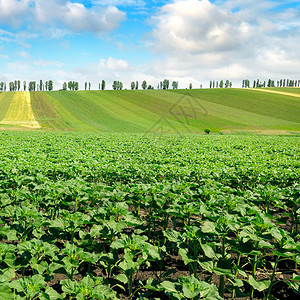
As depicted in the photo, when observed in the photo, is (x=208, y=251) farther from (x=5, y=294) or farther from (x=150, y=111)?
(x=150, y=111)

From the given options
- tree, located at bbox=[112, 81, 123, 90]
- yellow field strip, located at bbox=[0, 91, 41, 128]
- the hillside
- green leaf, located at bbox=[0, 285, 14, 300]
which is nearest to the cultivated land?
green leaf, located at bbox=[0, 285, 14, 300]

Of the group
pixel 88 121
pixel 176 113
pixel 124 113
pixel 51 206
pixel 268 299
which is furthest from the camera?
pixel 176 113

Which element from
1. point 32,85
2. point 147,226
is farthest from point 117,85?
point 147,226

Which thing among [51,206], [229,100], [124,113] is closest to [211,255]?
[51,206]

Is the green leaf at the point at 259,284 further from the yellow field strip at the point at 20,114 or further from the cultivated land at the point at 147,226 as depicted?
the yellow field strip at the point at 20,114

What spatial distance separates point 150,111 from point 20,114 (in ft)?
128

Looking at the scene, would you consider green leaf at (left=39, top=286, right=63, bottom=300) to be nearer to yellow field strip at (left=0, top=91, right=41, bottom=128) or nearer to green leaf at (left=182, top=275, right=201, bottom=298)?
green leaf at (left=182, top=275, right=201, bottom=298)

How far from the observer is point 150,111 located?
253 feet

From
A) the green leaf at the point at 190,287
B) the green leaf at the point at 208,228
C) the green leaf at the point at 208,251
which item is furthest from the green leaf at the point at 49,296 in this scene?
the green leaf at the point at 208,228

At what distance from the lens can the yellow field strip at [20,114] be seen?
187 ft

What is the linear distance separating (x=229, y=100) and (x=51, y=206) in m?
94.8

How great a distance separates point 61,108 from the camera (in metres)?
74.6

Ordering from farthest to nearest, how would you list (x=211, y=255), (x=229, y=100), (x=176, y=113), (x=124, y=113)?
1. (x=229, y=100)
2. (x=176, y=113)
3. (x=124, y=113)
4. (x=211, y=255)

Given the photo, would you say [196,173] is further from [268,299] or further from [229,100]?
[229,100]
